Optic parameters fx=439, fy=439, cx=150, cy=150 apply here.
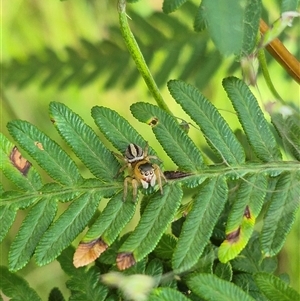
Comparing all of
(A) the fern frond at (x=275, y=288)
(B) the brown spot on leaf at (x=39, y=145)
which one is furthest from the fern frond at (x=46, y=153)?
(A) the fern frond at (x=275, y=288)

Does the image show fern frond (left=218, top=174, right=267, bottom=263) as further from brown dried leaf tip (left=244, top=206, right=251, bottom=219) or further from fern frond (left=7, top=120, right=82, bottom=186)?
fern frond (left=7, top=120, right=82, bottom=186)

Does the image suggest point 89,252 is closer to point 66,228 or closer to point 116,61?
point 66,228

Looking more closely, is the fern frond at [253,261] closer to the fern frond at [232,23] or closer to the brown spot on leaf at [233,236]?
the brown spot on leaf at [233,236]

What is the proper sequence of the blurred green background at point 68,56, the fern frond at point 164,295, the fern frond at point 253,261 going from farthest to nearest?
the blurred green background at point 68,56 → the fern frond at point 253,261 → the fern frond at point 164,295

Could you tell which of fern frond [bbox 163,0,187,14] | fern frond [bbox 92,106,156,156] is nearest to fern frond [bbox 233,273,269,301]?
fern frond [bbox 92,106,156,156]

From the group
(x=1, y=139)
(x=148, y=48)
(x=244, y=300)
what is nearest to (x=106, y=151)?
(x=1, y=139)

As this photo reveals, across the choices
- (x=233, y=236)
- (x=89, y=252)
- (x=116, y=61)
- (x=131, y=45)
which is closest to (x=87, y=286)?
(x=89, y=252)
